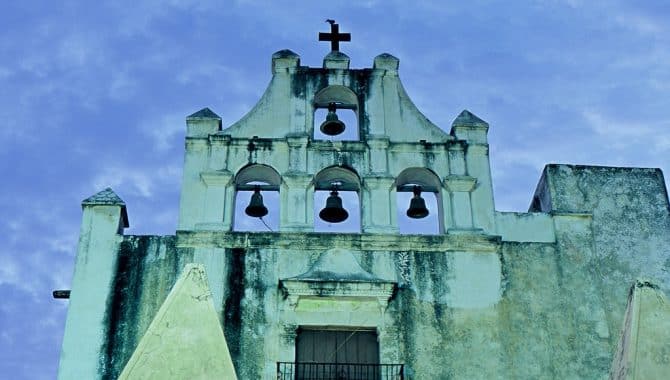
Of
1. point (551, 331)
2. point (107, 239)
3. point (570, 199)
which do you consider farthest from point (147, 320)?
point (570, 199)

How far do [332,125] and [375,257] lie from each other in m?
2.94

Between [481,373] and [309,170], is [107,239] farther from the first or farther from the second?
[481,373]

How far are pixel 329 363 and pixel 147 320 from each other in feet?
8.76

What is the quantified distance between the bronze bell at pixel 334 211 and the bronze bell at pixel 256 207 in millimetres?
964

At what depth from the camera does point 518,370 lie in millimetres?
15578

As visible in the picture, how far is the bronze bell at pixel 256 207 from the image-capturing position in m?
17.8

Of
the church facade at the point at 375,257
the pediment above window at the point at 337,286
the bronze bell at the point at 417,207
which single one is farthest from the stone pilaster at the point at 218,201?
the bronze bell at the point at 417,207

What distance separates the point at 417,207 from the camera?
58.1ft

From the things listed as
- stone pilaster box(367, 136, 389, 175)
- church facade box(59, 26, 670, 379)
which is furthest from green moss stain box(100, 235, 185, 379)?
stone pilaster box(367, 136, 389, 175)

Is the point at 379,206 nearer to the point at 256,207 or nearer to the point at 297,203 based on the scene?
the point at 297,203

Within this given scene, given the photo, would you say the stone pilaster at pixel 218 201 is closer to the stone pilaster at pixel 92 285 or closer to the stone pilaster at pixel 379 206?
the stone pilaster at pixel 92 285

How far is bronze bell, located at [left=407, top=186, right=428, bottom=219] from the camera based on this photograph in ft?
58.1

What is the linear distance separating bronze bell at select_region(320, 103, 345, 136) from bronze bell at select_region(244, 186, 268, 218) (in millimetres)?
1558

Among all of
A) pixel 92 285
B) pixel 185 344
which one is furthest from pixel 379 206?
pixel 185 344
